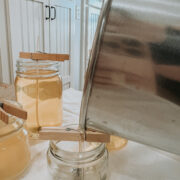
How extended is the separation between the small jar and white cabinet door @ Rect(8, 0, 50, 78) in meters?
0.88

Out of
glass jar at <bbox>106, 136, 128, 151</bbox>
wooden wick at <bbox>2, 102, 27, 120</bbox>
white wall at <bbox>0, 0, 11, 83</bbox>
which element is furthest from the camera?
white wall at <bbox>0, 0, 11, 83</bbox>

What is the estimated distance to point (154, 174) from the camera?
35 cm

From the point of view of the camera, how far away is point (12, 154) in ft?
1.05

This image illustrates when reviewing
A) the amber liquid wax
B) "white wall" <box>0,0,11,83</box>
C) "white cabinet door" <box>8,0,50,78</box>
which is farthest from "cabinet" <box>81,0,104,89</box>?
the amber liquid wax

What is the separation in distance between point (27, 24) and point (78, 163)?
1081 millimetres

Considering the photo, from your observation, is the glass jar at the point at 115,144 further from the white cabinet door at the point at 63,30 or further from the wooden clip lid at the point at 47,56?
the white cabinet door at the point at 63,30

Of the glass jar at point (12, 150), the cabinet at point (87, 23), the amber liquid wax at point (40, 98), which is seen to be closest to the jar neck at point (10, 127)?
the glass jar at point (12, 150)

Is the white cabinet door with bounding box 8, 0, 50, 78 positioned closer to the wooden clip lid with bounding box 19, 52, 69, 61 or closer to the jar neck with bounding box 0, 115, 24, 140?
the wooden clip lid with bounding box 19, 52, 69, 61

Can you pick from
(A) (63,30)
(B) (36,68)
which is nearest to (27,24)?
(A) (63,30)

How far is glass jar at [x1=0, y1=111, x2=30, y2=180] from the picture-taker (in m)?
0.31

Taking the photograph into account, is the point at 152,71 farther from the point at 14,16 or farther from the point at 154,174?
the point at 14,16

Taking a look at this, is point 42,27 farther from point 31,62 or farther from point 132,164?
point 132,164

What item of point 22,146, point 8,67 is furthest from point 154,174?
point 8,67

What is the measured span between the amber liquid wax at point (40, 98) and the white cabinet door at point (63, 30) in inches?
40.4
